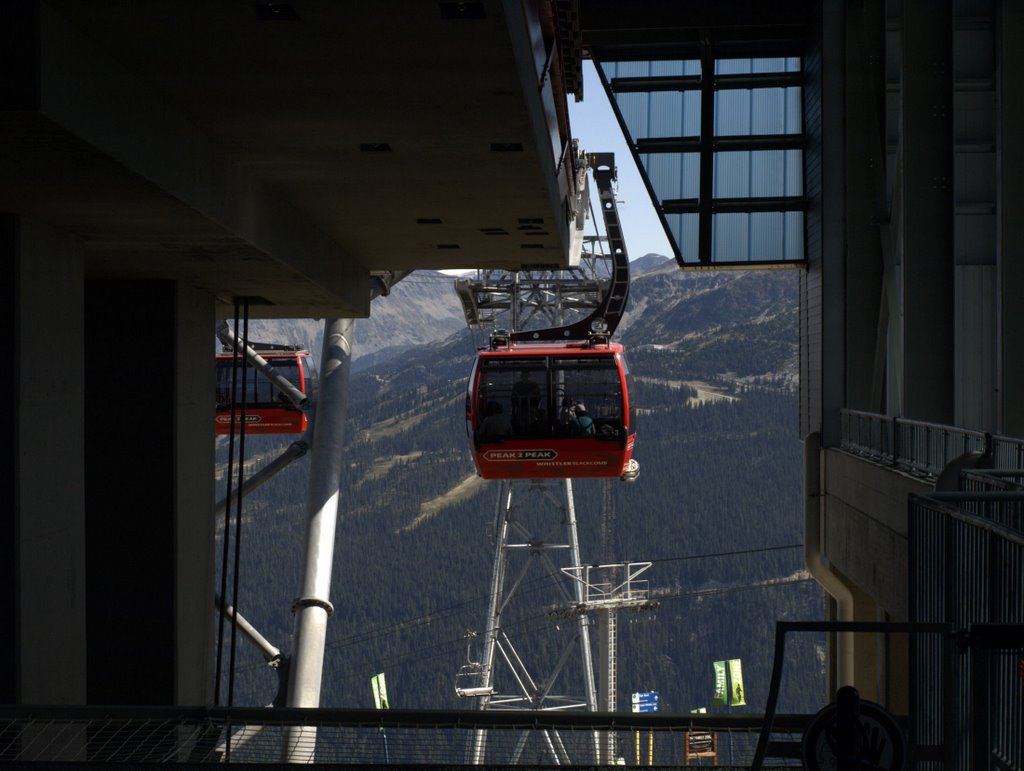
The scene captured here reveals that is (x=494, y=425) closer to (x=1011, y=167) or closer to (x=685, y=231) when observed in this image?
(x=685, y=231)

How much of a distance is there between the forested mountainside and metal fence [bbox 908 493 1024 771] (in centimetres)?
9902

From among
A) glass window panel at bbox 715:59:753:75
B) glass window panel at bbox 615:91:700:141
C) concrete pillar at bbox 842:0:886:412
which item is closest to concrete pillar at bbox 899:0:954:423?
concrete pillar at bbox 842:0:886:412

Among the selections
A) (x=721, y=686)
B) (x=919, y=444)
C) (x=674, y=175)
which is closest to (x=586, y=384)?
(x=674, y=175)

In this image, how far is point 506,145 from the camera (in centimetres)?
727

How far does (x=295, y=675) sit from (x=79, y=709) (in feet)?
34.6

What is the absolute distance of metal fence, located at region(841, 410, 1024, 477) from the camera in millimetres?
9750

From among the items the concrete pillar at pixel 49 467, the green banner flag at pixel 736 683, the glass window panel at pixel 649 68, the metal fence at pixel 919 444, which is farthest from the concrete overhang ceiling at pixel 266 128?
the green banner flag at pixel 736 683

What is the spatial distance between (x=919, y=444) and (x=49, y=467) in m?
8.00

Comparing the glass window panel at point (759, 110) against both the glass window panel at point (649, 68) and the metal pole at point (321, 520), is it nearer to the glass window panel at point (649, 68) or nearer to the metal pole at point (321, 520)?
the glass window panel at point (649, 68)

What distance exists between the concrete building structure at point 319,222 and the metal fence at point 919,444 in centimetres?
28

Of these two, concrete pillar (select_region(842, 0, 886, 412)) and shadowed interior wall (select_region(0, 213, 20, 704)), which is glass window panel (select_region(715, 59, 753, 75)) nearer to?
concrete pillar (select_region(842, 0, 886, 412))

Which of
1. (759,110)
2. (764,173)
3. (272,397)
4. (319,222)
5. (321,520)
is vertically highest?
(759,110)

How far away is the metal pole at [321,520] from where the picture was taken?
15781 mm

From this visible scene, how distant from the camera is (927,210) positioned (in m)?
13.9
